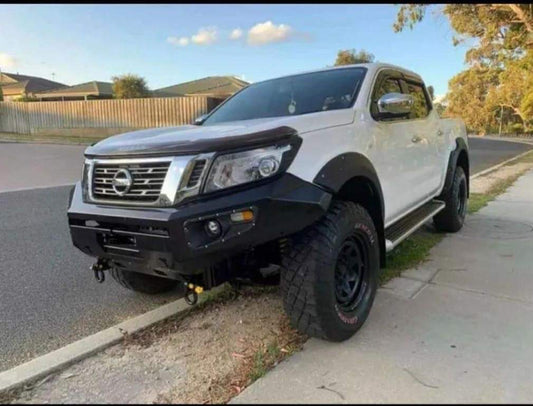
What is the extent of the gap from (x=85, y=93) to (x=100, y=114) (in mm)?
16062

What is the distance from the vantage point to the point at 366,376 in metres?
2.66

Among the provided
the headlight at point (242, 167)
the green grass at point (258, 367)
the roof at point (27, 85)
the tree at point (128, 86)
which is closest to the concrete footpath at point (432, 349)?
the green grass at point (258, 367)

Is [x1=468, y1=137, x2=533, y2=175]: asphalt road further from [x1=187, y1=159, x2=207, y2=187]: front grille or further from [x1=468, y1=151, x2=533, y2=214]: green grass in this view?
[x1=187, y1=159, x2=207, y2=187]: front grille

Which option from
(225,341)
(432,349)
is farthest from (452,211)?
(225,341)

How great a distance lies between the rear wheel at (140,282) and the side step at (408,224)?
1.97m

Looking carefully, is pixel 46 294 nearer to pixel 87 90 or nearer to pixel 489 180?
pixel 489 180

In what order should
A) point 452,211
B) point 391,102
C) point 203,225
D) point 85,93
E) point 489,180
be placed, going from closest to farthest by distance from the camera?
point 203,225
point 391,102
point 452,211
point 489,180
point 85,93

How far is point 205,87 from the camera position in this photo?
40406 millimetres

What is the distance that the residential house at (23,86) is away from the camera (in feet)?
166

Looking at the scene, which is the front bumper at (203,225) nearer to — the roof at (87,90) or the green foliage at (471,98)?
the roof at (87,90)

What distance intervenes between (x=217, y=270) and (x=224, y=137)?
0.85 meters

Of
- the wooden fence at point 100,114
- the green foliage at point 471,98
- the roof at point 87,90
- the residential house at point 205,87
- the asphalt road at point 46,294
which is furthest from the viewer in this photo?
the green foliage at point 471,98

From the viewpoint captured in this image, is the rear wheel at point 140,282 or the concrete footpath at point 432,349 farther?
the rear wheel at point 140,282

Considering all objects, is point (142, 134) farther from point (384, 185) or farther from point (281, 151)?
point (384, 185)
